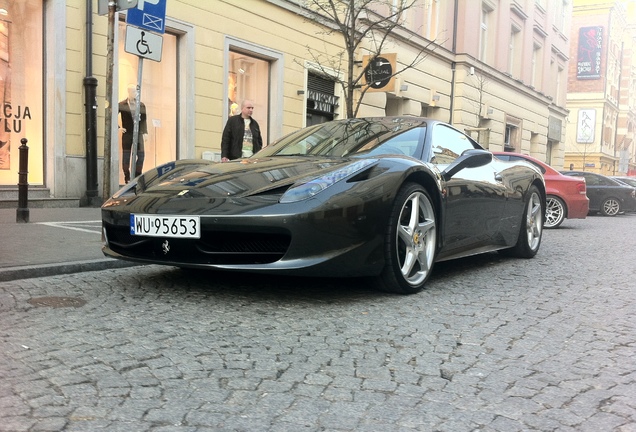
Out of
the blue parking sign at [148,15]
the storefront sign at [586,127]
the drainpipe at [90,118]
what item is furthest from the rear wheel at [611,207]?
the storefront sign at [586,127]

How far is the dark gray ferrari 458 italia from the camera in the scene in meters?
3.32

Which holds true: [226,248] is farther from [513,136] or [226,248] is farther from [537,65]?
[537,65]

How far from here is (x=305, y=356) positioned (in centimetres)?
262

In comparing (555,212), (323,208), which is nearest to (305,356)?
(323,208)

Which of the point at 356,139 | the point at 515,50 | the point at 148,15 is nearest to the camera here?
the point at 356,139

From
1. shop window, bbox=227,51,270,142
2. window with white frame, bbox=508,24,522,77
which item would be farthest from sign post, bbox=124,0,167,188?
window with white frame, bbox=508,24,522,77

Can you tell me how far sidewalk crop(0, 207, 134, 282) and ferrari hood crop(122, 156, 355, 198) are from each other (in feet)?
2.89

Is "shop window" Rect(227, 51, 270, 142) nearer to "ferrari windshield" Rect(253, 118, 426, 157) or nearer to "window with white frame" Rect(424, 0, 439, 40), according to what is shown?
"ferrari windshield" Rect(253, 118, 426, 157)

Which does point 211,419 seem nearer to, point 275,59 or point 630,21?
point 275,59

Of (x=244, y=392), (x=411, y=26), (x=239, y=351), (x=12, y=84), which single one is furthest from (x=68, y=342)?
(x=411, y=26)

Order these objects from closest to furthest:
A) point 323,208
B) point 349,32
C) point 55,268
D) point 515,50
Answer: point 323,208 → point 55,268 → point 349,32 → point 515,50

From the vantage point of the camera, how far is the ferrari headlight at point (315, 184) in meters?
3.35

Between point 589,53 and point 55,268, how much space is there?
62.9m

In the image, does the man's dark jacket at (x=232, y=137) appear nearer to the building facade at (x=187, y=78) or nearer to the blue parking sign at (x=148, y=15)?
the building facade at (x=187, y=78)
